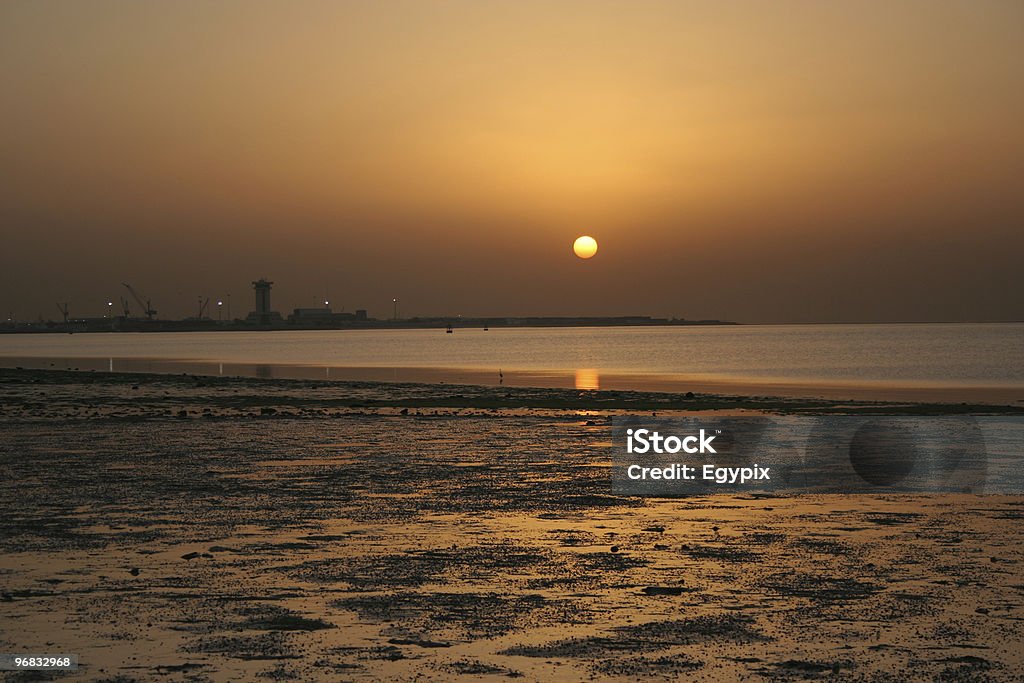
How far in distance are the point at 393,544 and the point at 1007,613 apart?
7669 millimetres

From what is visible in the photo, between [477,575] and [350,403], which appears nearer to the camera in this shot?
[477,575]

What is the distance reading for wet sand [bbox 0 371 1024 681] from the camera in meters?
9.93

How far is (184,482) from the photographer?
2256cm

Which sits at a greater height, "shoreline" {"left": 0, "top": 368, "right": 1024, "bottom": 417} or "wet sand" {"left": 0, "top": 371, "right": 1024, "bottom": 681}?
"wet sand" {"left": 0, "top": 371, "right": 1024, "bottom": 681}

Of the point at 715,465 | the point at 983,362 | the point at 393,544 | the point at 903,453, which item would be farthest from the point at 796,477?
the point at 983,362

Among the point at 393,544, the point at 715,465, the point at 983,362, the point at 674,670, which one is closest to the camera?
the point at 674,670

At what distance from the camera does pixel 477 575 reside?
13508 mm

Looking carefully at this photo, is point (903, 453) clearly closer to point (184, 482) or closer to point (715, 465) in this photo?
point (715, 465)

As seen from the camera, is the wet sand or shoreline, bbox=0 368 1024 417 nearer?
the wet sand

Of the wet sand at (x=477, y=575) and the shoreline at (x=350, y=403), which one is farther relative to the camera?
the shoreline at (x=350, y=403)

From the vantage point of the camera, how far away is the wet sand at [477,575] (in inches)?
391

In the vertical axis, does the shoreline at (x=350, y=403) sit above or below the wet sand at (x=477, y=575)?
below

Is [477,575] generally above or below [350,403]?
above

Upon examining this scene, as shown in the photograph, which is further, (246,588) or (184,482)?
(184,482)
